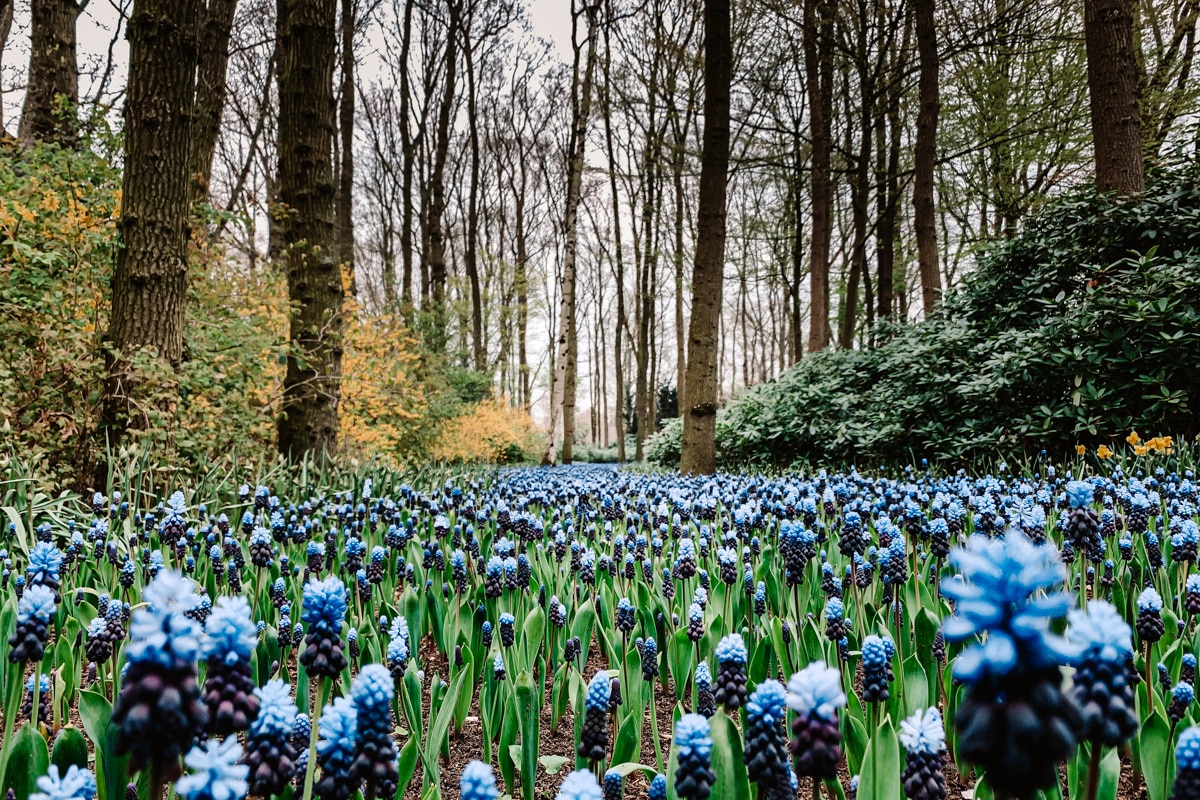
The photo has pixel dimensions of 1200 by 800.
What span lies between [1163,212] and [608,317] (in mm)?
27854

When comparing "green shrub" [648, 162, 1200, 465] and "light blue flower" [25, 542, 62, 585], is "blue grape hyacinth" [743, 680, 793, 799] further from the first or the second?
"green shrub" [648, 162, 1200, 465]

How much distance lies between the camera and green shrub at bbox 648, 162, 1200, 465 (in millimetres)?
6332

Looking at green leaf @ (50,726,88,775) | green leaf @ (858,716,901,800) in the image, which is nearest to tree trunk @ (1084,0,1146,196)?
green leaf @ (858,716,901,800)

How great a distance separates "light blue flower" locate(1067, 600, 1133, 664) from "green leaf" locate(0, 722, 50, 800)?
1.66 metres

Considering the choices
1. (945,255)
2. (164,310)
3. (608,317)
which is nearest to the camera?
(164,310)

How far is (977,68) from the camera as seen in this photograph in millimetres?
12898

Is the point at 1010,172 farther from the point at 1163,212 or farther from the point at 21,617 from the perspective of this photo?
the point at 21,617

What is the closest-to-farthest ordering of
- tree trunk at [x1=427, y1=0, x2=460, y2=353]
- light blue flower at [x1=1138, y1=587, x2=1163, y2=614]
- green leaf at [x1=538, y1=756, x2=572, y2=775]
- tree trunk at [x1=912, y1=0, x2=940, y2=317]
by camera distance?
light blue flower at [x1=1138, y1=587, x2=1163, y2=614]
green leaf at [x1=538, y1=756, x2=572, y2=775]
tree trunk at [x1=912, y1=0, x2=940, y2=317]
tree trunk at [x1=427, y1=0, x2=460, y2=353]

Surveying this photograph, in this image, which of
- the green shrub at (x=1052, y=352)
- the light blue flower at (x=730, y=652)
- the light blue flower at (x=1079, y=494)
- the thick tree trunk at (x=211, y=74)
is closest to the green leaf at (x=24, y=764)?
the light blue flower at (x=730, y=652)

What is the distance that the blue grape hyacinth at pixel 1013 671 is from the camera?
56 centimetres

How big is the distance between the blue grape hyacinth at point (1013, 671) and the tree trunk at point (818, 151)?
41.1ft

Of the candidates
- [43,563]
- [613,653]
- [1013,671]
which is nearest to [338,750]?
[1013,671]

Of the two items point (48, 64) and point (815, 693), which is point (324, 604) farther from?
point (48, 64)

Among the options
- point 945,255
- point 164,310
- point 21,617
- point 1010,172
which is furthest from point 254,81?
point 21,617
